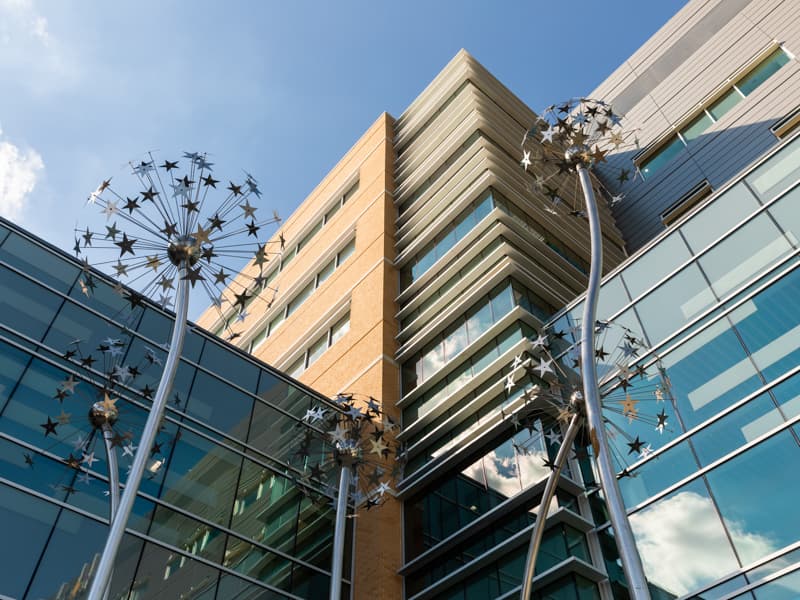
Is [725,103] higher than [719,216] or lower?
higher

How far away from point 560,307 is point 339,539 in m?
11.8

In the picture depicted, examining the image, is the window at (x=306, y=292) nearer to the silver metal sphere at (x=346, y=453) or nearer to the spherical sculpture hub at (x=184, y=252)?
the silver metal sphere at (x=346, y=453)

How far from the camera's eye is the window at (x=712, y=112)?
32.6 metres

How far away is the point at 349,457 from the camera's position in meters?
16.6

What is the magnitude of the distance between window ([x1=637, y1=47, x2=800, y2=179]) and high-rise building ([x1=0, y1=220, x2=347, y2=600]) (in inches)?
886

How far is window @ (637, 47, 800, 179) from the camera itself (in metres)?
32.6

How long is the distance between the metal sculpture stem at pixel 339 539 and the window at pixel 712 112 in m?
25.6

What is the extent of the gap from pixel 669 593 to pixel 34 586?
1224cm

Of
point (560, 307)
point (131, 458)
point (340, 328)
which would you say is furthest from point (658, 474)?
point (340, 328)

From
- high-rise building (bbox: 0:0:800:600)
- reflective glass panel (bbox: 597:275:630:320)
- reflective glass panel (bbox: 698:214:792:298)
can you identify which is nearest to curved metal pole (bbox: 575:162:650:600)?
high-rise building (bbox: 0:0:800:600)

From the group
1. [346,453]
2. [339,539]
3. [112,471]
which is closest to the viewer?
[112,471]

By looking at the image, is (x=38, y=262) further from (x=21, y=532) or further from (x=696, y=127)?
(x=696, y=127)

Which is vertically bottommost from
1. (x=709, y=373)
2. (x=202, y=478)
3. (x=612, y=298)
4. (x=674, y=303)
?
(x=202, y=478)

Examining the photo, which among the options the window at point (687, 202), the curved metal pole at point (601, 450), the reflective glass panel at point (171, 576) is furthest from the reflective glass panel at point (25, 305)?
the window at point (687, 202)
